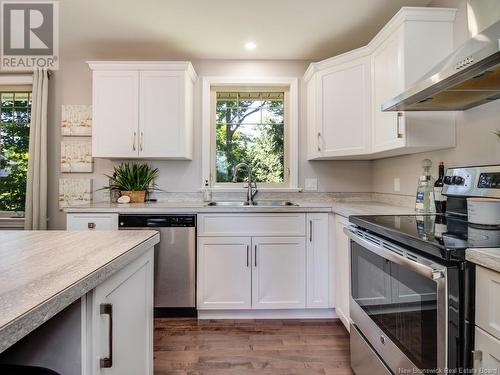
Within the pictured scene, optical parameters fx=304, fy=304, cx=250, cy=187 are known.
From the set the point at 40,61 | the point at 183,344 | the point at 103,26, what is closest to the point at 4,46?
the point at 40,61

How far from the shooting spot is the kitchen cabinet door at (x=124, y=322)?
86 cm

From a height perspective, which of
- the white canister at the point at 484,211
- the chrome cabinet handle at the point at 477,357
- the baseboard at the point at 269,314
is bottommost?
the baseboard at the point at 269,314

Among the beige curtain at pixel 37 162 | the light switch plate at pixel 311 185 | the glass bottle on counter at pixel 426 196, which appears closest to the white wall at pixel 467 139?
the glass bottle on counter at pixel 426 196

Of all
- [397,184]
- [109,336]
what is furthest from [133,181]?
[397,184]

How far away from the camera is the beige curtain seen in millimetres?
2879

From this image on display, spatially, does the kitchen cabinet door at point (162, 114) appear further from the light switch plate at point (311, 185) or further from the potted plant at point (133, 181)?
the light switch plate at point (311, 185)

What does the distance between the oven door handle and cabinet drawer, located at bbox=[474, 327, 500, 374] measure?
18cm

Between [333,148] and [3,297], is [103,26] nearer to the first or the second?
[333,148]

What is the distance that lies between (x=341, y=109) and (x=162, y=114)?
155cm

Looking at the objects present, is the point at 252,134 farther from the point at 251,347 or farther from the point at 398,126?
the point at 251,347

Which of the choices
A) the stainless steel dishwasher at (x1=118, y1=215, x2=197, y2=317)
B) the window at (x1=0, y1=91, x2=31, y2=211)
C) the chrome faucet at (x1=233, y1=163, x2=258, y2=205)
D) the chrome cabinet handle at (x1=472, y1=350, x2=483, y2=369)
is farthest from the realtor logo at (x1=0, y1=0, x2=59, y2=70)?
the chrome cabinet handle at (x1=472, y1=350, x2=483, y2=369)

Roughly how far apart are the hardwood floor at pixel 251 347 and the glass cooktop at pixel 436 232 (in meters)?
0.95

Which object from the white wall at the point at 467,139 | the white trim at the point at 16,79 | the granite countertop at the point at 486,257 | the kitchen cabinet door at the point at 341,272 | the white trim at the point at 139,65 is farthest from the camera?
the white trim at the point at 16,79

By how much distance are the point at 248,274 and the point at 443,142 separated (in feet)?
5.43
